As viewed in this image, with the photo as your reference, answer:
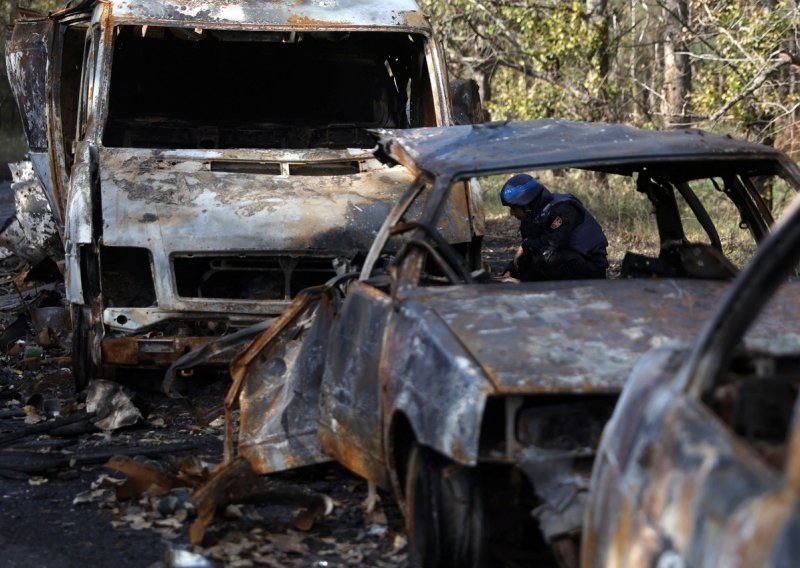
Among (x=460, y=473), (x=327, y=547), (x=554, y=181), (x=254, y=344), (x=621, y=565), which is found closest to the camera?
(x=621, y=565)

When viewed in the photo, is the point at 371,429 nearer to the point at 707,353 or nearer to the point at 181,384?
the point at 707,353

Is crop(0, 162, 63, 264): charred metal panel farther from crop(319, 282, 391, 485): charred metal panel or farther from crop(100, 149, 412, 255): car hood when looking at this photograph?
crop(319, 282, 391, 485): charred metal panel

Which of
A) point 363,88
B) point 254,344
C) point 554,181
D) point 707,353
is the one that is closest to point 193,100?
point 363,88

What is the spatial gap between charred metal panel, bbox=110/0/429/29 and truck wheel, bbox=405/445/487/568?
4.57m

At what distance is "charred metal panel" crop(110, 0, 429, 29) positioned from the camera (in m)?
7.92

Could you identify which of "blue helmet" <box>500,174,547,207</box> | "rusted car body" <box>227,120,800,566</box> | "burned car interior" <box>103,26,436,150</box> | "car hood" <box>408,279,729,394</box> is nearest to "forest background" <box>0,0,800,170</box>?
"burned car interior" <box>103,26,436,150</box>

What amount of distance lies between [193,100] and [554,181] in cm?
1171

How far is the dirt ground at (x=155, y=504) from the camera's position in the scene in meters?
4.75

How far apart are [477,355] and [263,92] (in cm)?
567

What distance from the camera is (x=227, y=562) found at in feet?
15.1

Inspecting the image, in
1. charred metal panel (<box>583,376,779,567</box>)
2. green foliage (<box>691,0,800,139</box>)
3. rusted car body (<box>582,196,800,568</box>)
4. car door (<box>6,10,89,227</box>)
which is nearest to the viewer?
rusted car body (<box>582,196,800,568</box>)

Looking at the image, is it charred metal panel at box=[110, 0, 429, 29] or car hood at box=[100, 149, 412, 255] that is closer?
car hood at box=[100, 149, 412, 255]

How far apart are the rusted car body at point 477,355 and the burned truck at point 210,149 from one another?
120 cm

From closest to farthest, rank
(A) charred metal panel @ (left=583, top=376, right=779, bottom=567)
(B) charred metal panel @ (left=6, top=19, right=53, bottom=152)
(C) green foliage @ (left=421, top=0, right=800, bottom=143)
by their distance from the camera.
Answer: (A) charred metal panel @ (left=583, top=376, right=779, bottom=567), (B) charred metal panel @ (left=6, top=19, right=53, bottom=152), (C) green foliage @ (left=421, top=0, right=800, bottom=143)
